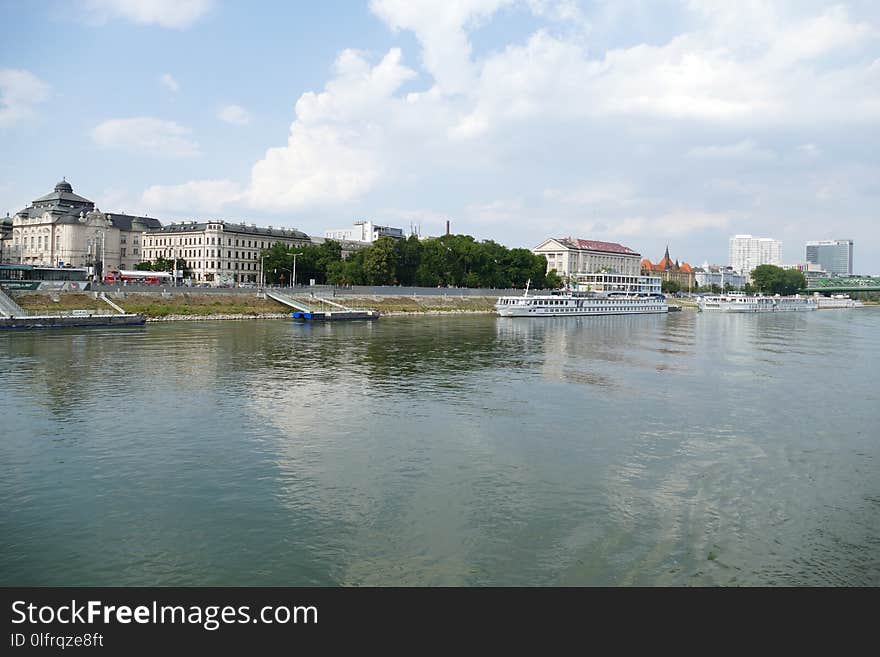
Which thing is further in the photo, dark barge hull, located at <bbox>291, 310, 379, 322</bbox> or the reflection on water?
dark barge hull, located at <bbox>291, 310, 379, 322</bbox>

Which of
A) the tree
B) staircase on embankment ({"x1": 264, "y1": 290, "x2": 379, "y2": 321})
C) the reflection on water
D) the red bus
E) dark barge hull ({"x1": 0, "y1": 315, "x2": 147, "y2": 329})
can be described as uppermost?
the tree

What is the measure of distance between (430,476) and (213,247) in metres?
136

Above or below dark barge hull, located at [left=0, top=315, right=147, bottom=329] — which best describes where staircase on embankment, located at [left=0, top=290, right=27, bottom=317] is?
above

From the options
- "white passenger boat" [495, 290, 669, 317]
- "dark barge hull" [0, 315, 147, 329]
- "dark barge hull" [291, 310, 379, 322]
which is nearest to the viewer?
"dark barge hull" [0, 315, 147, 329]

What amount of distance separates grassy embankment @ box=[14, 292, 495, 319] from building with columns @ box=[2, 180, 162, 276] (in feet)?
159

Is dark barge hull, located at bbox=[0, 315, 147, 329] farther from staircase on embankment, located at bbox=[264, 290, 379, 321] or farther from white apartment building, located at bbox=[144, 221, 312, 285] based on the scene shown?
white apartment building, located at bbox=[144, 221, 312, 285]

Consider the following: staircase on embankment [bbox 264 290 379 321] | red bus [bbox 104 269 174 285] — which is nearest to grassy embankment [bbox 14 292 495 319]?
staircase on embankment [bbox 264 290 379 321]

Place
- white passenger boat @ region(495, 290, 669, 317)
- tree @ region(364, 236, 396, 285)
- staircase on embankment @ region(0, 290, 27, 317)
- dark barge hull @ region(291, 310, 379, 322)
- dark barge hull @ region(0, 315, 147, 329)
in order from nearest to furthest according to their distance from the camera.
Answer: dark barge hull @ region(0, 315, 147, 329)
staircase on embankment @ region(0, 290, 27, 317)
dark barge hull @ region(291, 310, 379, 322)
white passenger boat @ region(495, 290, 669, 317)
tree @ region(364, 236, 396, 285)

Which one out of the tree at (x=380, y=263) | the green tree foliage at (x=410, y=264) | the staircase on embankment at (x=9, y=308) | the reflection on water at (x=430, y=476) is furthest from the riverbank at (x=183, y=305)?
the reflection on water at (x=430, y=476)

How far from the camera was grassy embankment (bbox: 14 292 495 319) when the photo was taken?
80250mm

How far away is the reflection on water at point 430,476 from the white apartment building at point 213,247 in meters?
106

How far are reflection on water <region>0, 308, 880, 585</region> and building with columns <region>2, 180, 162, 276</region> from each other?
104m

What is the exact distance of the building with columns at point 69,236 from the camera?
135 metres
